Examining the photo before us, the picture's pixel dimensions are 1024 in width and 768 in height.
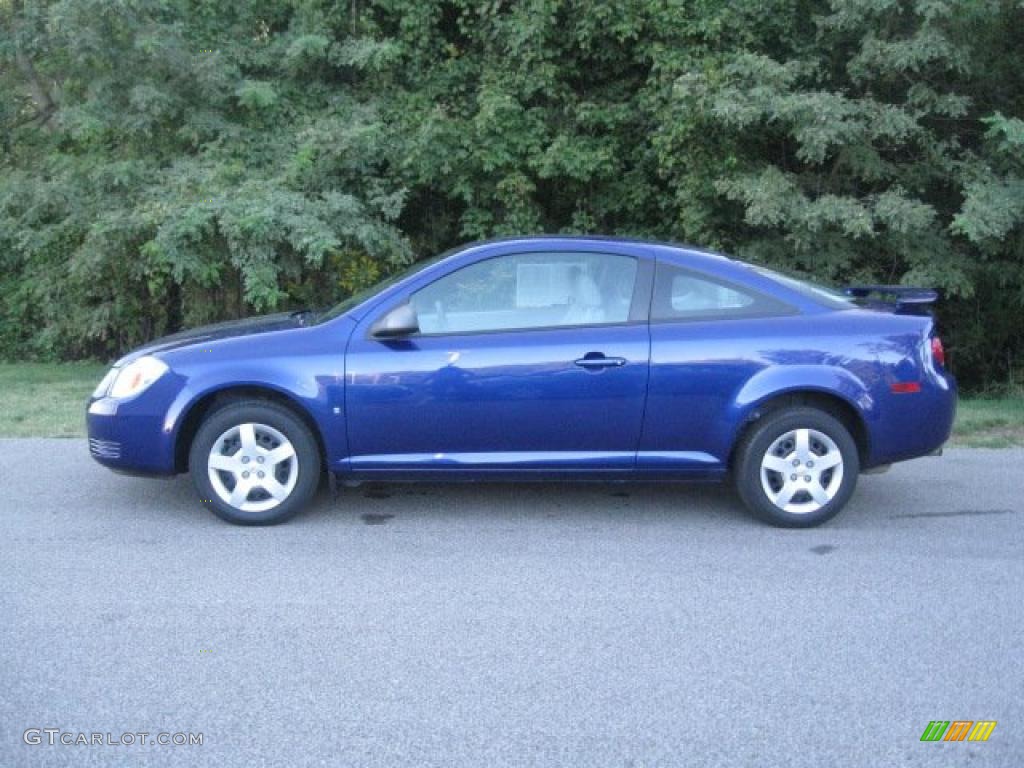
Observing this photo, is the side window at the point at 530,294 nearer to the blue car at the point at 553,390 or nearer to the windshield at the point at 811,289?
the blue car at the point at 553,390

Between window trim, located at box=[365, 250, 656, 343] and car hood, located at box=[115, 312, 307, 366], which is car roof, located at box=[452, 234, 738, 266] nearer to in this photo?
window trim, located at box=[365, 250, 656, 343]

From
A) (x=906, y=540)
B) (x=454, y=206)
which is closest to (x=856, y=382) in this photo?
(x=906, y=540)

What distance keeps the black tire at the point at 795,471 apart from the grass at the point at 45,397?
528 cm

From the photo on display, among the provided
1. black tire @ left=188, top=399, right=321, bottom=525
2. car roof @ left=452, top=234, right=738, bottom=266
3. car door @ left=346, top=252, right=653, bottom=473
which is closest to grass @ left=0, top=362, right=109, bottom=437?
black tire @ left=188, top=399, right=321, bottom=525

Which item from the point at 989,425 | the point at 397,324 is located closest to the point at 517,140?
the point at 989,425

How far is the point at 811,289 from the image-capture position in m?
6.52

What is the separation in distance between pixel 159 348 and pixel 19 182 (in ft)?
23.0

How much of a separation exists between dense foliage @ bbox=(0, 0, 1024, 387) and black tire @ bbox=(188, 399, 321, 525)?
476cm

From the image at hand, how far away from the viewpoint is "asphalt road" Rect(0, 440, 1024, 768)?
3791 millimetres

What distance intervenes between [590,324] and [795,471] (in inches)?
54.5

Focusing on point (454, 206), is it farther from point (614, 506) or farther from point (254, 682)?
point (254, 682)

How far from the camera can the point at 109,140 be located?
1289 cm

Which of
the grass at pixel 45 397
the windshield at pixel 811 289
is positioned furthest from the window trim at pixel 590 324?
the grass at pixel 45 397

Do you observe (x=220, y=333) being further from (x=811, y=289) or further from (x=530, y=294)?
(x=811, y=289)
